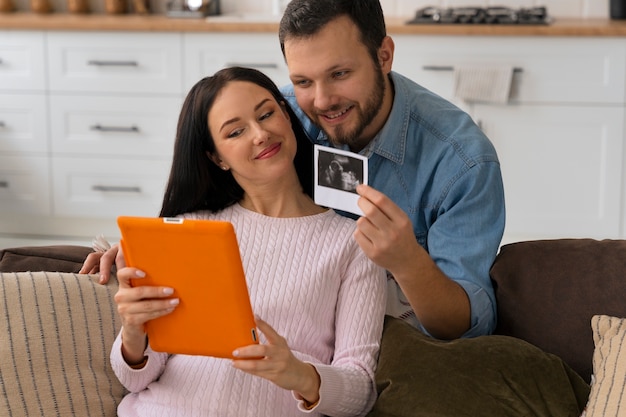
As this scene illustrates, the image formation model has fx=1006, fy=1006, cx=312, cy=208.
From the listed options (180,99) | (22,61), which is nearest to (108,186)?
(180,99)

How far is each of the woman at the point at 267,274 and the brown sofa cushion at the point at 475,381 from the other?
0.19ft

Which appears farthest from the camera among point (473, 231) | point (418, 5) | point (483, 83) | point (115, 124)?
point (418, 5)

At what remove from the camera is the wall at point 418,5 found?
14.9 ft

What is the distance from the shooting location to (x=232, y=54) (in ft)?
14.0

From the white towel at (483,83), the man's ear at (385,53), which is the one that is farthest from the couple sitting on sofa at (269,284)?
the white towel at (483,83)

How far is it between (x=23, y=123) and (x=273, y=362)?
3103mm

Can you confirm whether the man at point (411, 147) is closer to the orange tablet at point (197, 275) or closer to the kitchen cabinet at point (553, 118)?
the orange tablet at point (197, 275)

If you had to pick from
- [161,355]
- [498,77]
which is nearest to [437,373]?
[161,355]

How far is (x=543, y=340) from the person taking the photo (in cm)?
200

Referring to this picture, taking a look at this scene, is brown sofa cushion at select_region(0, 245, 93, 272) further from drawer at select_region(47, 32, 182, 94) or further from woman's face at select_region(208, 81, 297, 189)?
drawer at select_region(47, 32, 182, 94)

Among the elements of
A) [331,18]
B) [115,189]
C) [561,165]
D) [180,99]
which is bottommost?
[115,189]

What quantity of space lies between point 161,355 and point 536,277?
2.52 feet

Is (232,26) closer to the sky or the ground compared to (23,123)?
closer to the sky

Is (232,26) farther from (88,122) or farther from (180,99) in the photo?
(88,122)
